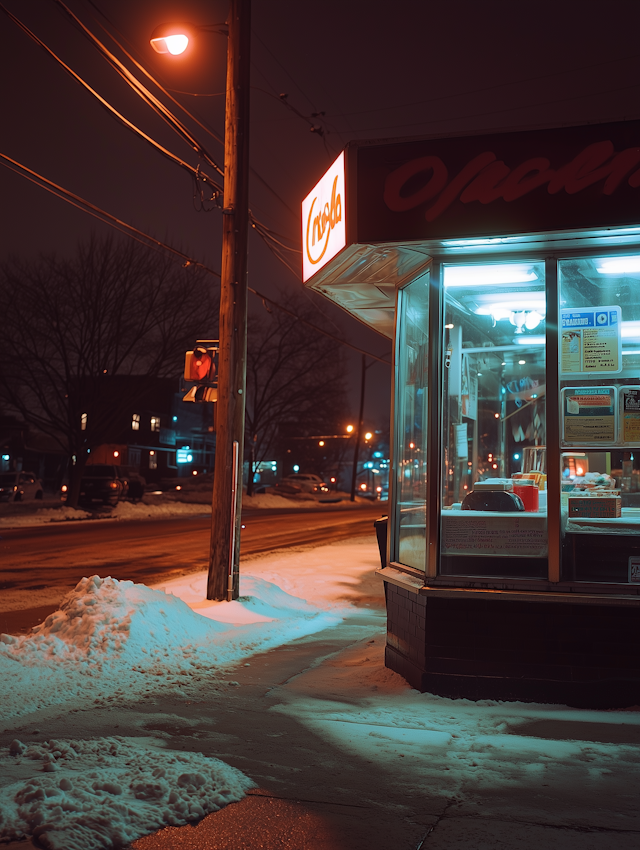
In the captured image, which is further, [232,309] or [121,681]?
[232,309]

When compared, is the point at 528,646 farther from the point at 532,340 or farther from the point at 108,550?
the point at 108,550

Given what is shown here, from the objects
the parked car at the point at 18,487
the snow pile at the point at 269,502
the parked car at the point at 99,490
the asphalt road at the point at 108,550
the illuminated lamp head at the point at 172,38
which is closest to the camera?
the illuminated lamp head at the point at 172,38

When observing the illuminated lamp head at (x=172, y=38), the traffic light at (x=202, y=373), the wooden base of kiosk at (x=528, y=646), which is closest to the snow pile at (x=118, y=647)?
the wooden base of kiosk at (x=528, y=646)

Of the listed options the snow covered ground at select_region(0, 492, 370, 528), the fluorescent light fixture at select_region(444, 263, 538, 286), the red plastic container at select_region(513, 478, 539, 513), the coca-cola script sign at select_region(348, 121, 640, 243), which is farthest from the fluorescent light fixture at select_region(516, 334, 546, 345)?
the snow covered ground at select_region(0, 492, 370, 528)

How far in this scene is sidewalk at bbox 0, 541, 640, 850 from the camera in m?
3.26

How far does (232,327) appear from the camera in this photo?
31.3 feet

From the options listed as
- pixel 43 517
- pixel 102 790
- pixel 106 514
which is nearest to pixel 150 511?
pixel 106 514

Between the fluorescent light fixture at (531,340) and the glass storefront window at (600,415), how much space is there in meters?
0.90

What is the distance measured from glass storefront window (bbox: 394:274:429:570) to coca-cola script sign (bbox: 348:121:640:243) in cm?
75

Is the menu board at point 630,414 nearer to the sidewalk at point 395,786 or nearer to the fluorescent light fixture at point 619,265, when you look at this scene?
the fluorescent light fixture at point 619,265

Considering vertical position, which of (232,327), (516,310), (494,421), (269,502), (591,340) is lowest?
(269,502)

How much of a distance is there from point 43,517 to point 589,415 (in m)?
23.1

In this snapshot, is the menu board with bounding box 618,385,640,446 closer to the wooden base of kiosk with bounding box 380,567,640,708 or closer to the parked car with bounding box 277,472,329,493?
the wooden base of kiosk with bounding box 380,567,640,708

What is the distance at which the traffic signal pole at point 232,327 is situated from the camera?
930 centimetres
